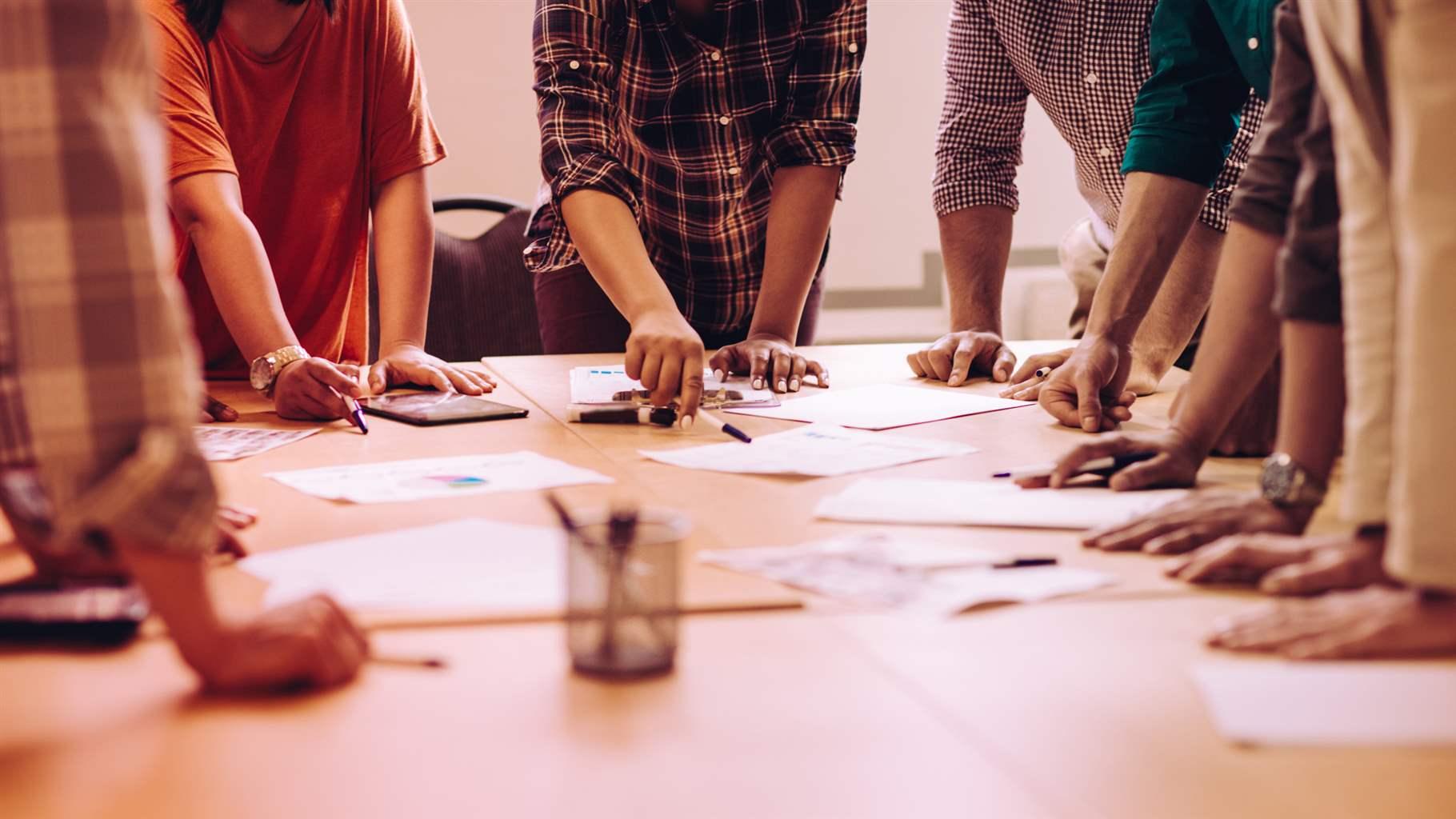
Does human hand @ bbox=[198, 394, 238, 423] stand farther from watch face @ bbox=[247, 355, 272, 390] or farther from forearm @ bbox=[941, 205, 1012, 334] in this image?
forearm @ bbox=[941, 205, 1012, 334]

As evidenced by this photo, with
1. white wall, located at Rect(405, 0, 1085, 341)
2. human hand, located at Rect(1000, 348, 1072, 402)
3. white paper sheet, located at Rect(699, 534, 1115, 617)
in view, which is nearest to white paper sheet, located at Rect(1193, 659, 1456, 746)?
white paper sheet, located at Rect(699, 534, 1115, 617)

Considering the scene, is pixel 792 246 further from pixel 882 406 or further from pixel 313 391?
pixel 313 391

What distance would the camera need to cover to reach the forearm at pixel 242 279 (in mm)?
1789

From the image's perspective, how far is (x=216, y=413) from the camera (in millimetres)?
1700

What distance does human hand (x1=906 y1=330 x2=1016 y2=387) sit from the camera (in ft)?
6.57

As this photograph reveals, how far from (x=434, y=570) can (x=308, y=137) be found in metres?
1.29

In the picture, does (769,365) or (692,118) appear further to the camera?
(692,118)

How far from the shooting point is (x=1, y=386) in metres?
0.70

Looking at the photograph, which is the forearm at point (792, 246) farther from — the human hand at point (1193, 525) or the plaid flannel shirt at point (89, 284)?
the plaid flannel shirt at point (89, 284)

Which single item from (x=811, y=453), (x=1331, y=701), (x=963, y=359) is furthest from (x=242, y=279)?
(x=1331, y=701)

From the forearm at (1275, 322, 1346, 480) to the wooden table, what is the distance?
0.59 feet

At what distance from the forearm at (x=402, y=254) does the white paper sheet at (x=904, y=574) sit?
124 centimetres

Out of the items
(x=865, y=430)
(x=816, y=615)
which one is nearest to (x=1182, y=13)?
(x=865, y=430)

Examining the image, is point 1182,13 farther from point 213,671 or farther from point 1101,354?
point 213,671
